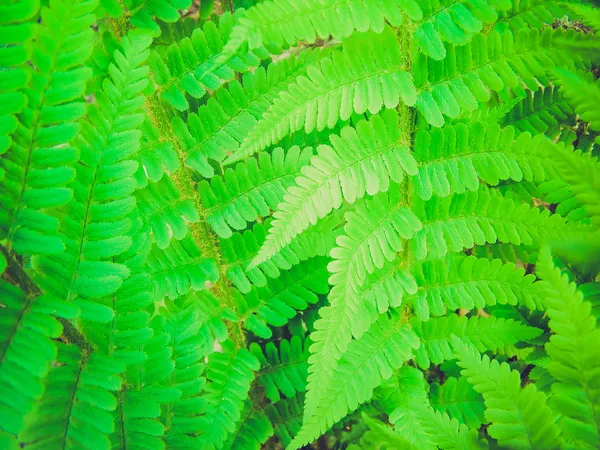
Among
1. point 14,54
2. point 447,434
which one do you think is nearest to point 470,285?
point 447,434

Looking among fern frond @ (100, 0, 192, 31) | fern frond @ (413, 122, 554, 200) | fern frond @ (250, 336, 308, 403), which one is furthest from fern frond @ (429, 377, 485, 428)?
fern frond @ (100, 0, 192, 31)

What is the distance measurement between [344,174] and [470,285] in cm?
63

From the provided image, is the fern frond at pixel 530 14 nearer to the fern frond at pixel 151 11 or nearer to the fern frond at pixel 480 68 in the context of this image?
the fern frond at pixel 480 68

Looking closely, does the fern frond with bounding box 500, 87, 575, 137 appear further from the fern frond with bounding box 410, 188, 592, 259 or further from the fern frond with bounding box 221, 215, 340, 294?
the fern frond with bounding box 221, 215, 340, 294

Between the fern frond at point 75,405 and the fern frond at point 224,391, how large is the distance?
45cm

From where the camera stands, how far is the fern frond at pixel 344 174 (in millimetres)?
1320

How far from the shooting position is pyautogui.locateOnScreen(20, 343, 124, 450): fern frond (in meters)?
1.11

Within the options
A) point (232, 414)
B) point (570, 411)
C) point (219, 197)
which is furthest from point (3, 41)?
point (570, 411)

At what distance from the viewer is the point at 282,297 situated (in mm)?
1815

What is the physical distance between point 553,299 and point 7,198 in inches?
50.1

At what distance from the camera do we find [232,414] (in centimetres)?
163

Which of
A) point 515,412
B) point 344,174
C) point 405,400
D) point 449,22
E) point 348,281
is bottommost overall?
point 405,400

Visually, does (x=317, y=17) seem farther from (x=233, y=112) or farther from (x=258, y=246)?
(x=258, y=246)

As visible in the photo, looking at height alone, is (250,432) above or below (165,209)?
below
